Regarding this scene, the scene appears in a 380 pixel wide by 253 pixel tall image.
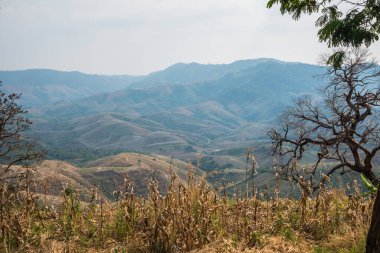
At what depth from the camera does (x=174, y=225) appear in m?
6.27

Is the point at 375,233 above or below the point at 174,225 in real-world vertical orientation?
above

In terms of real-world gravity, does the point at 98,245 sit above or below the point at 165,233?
below

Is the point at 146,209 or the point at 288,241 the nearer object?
the point at 288,241

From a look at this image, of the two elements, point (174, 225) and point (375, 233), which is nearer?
point (375, 233)

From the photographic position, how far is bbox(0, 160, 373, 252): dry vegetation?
20.2 ft

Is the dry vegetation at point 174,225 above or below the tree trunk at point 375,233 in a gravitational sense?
below

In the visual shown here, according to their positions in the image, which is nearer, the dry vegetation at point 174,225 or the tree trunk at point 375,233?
the tree trunk at point 375,233

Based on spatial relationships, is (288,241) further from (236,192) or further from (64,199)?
(64,199)

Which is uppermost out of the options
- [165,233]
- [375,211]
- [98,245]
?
[375,211]

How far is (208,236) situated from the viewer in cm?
634

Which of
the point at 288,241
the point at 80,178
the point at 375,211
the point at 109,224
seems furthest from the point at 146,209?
the point at 80,178

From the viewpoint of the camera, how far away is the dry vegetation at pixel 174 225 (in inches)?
243

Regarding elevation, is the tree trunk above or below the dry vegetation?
above

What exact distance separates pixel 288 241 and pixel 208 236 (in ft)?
4.47
